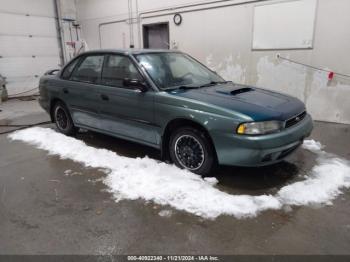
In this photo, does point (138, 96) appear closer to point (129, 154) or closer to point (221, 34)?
point (129, 154)

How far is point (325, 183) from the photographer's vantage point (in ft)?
9.73

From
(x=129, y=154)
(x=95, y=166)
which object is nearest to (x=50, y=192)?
(x=95, y=166)

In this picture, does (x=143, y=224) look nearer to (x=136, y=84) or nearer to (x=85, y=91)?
(x=136, y=84)

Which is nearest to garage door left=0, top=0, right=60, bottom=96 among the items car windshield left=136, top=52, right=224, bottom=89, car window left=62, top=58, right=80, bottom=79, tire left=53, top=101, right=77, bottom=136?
tire left=53, top=101, right=77, bottom=136

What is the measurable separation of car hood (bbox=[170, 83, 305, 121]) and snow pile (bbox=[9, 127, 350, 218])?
0.76 metres

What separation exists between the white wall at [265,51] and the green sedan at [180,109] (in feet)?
8.24

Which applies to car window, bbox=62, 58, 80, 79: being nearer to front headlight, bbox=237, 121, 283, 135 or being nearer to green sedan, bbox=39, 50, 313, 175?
green sedan, bbox=39, 50, 313, 175

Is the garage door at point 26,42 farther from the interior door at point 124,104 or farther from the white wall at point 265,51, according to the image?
the interior door at point 124,104

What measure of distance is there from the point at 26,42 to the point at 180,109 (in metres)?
8.37

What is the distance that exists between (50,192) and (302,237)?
7.94 feet

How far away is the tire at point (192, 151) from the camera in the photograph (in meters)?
2.97

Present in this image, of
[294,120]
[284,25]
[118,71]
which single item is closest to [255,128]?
Result: [294,120]

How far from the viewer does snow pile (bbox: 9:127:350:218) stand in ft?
8.46

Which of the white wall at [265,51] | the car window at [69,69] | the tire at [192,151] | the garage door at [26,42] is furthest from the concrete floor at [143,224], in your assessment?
the garage door at [26,42]
